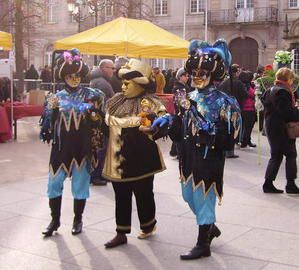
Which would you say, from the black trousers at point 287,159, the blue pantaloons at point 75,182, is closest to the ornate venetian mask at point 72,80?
the blue pantaloons at point 75,182

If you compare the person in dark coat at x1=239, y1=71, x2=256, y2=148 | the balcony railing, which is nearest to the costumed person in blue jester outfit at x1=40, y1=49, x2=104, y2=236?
the person in dark coat at x1=239, y1=71, x2=256, y2=148

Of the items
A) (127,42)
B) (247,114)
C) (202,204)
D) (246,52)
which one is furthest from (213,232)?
(246,52)

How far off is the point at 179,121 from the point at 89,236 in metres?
1.50

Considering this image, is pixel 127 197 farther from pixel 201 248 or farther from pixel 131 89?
pixel 131 89

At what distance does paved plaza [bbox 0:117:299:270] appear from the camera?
479 cm

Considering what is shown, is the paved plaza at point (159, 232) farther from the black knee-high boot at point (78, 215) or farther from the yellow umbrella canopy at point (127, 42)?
the yellow umbrella canopy at point (127, 42)

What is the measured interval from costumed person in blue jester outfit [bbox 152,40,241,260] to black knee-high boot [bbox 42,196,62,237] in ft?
4.38

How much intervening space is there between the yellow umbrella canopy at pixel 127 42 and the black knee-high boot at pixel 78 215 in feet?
28.0

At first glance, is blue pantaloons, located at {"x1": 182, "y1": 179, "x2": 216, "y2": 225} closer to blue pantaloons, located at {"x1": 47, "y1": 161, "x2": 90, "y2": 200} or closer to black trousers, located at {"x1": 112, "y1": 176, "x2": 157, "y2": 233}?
black trousers, located at {"x1": 112, "y1": 176, "x2": 157, "y2": 233}

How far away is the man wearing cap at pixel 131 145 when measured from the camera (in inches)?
200

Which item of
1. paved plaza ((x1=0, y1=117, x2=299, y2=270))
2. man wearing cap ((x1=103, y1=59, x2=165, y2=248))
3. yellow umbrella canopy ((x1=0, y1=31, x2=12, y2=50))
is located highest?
yellow umbrella canopy ((x1=0, y1=31, x2=12, y2=50))

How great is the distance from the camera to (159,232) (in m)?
5.65

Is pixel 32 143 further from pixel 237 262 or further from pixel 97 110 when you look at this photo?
pixel 237 262

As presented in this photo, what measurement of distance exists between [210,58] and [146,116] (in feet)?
2.40
